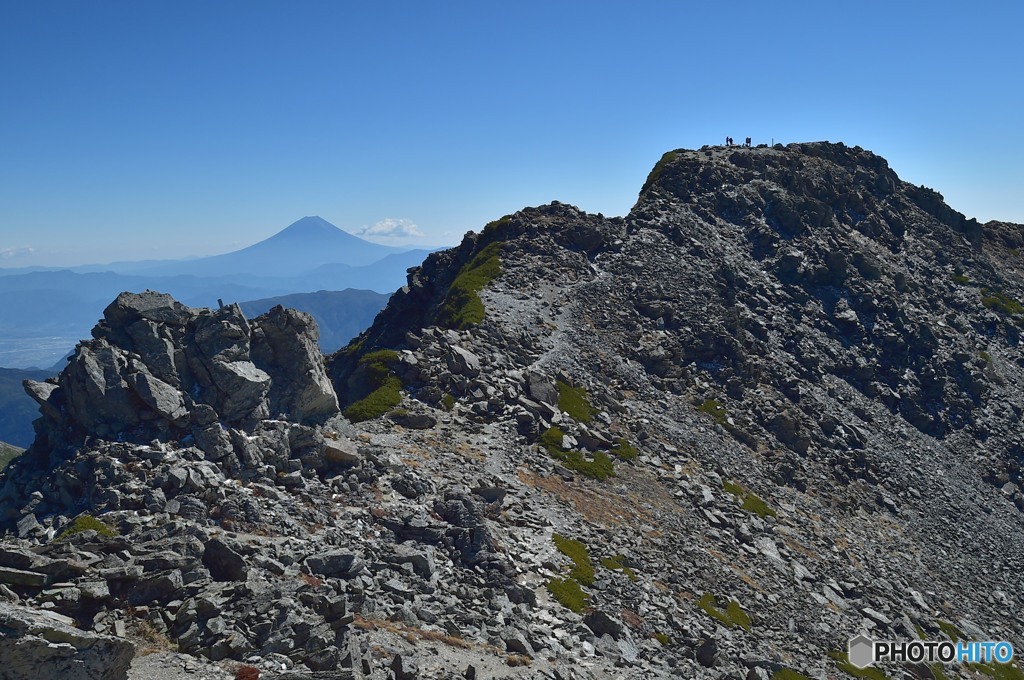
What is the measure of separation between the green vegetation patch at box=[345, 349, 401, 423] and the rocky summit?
33 cm

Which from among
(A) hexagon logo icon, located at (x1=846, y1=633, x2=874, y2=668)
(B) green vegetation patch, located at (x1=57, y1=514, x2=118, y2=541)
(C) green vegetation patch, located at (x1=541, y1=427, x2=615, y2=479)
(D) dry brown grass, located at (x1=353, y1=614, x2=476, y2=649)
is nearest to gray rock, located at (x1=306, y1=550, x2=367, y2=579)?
(D) dry brown grass, located at (x1=353, y1=614, x2=476, y2=649)

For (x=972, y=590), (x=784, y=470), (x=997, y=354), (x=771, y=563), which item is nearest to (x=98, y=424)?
(x=771, y=563)

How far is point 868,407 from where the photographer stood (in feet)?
298

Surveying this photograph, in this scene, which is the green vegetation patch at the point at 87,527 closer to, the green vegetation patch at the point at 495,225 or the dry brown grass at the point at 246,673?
the dry brown grass at the point at 246,673

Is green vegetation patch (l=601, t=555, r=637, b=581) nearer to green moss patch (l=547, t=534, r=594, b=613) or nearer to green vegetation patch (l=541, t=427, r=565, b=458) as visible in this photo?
green moss patch (l=547, t=534, r=594, b=613)

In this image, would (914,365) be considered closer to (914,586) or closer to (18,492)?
(914,586)

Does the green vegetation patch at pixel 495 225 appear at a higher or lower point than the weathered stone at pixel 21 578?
higher

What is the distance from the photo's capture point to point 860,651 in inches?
2007

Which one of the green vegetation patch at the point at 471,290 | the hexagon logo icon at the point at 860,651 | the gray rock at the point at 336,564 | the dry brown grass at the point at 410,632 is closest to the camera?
the dry brown grass at the point at 410,632

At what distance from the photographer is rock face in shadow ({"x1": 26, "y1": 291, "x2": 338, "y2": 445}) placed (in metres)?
37.4

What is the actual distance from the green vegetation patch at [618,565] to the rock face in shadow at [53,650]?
99.6ft

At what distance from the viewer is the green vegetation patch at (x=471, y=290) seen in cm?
7762

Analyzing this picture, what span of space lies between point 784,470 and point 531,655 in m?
50.3

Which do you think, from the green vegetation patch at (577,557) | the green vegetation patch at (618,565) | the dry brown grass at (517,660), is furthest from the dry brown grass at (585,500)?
the dry brown grass at (517,660)
